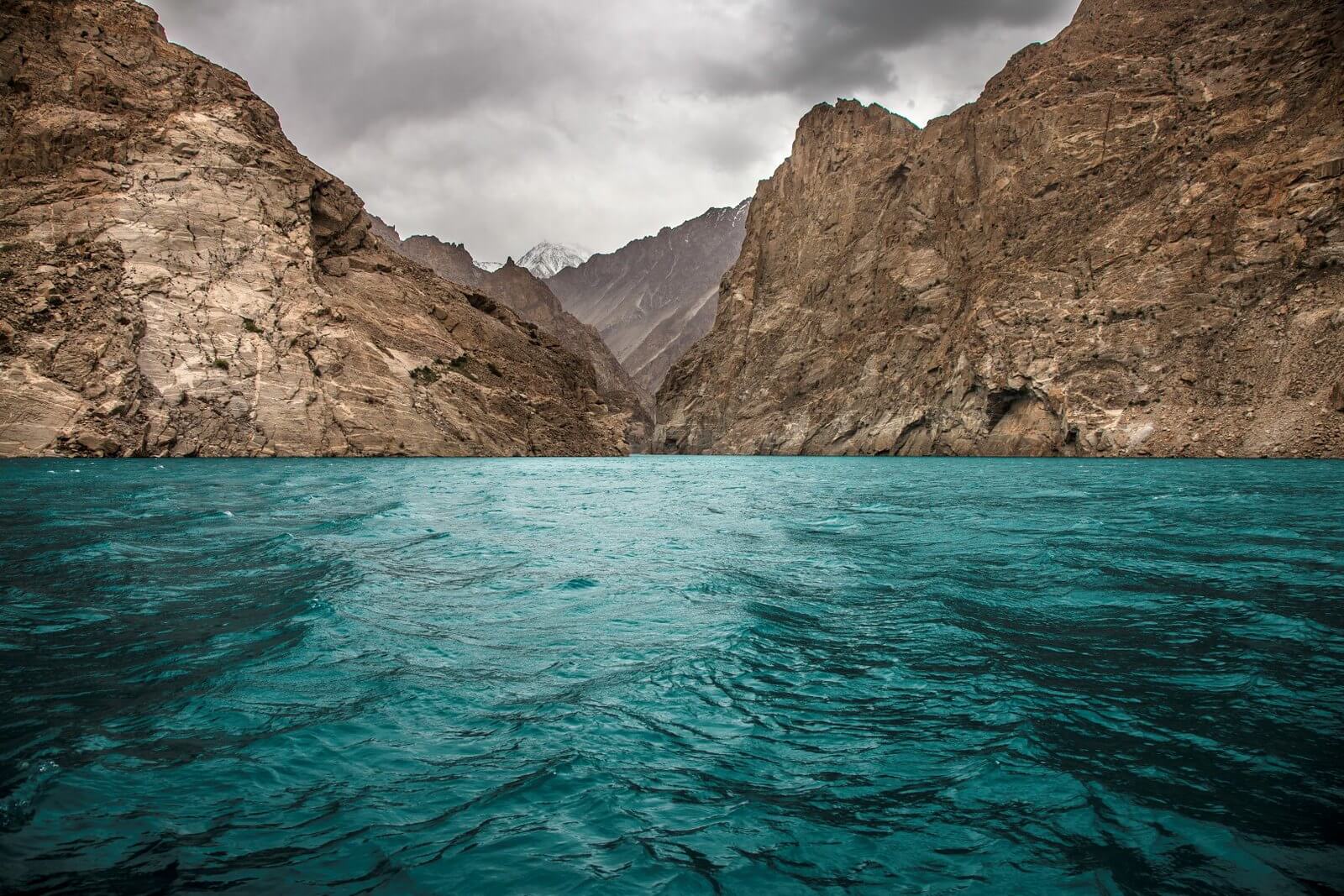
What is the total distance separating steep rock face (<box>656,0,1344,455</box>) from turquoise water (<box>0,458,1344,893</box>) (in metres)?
52.2

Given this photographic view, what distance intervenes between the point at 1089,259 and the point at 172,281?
2924 inches

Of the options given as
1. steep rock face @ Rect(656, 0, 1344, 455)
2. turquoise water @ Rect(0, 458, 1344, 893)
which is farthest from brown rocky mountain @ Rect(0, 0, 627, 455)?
steep rock face @ Rect(656, 0, 1344, 455)

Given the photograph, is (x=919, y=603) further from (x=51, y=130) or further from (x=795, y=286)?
(x=795, y=286)

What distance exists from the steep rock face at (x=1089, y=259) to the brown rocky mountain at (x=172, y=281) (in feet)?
166

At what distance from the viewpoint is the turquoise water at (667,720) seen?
3320 mm

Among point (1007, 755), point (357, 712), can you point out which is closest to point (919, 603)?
point (1007, 755)

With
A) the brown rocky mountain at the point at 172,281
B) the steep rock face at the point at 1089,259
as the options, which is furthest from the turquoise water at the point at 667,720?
the steep rock face at the point at 1089,259

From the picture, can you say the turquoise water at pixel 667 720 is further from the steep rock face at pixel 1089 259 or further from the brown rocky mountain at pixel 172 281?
the steep rock face at pixel 1089 259

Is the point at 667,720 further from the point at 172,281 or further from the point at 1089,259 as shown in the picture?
the point at 1089,259

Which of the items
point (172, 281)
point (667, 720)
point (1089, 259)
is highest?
point (1089, 259)

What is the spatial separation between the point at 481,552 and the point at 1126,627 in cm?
972

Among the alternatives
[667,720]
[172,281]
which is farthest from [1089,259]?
[172,281]

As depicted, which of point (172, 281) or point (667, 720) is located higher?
point (172, 281)

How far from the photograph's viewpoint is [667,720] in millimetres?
5156
